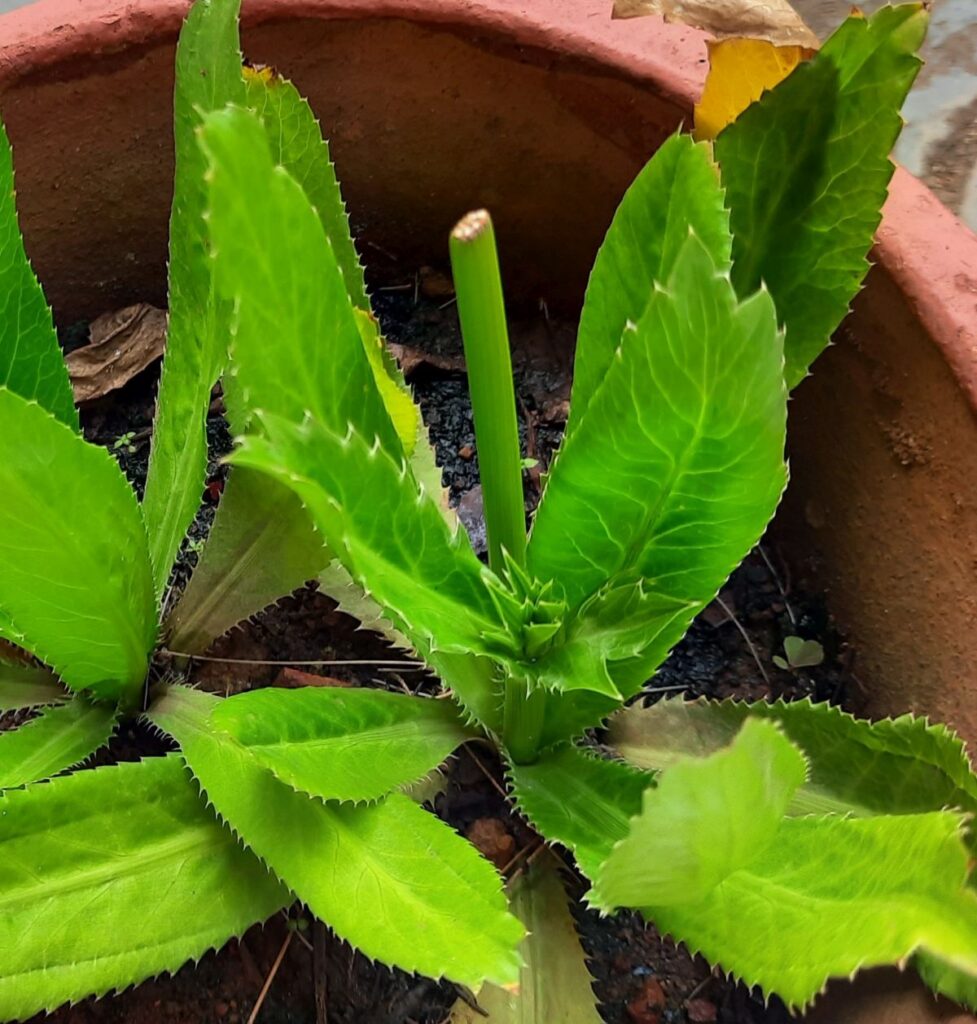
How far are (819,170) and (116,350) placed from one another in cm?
60

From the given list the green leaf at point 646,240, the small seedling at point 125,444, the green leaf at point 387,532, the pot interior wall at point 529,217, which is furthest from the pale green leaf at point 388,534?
the small seedling at point 125,444

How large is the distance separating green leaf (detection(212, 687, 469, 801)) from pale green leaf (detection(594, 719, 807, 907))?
17 cm

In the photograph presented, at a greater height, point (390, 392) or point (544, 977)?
point (390, 392)

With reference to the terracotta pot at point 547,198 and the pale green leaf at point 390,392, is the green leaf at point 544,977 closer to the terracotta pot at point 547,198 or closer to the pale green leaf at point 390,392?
the terracotta pot at point 547,198

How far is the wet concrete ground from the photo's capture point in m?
1.15

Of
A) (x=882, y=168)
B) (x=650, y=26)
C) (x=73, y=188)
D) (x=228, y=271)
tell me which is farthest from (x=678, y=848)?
(x=73, y=188)

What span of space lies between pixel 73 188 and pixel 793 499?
631 mm

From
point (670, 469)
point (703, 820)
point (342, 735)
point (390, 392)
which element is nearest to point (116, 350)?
point (390, 392)

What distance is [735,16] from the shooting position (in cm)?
69

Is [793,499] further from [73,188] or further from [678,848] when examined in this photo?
[73,188]

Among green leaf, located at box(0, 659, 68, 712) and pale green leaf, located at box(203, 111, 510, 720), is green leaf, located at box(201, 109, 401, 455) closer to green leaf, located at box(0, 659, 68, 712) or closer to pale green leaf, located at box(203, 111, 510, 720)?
pale green leaf, located at box(203, 111, 510, 720)

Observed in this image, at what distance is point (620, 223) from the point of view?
0.58 m

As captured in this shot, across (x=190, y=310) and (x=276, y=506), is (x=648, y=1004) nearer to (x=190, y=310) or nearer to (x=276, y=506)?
(x=276, y=506)

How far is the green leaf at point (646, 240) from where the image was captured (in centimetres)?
53
